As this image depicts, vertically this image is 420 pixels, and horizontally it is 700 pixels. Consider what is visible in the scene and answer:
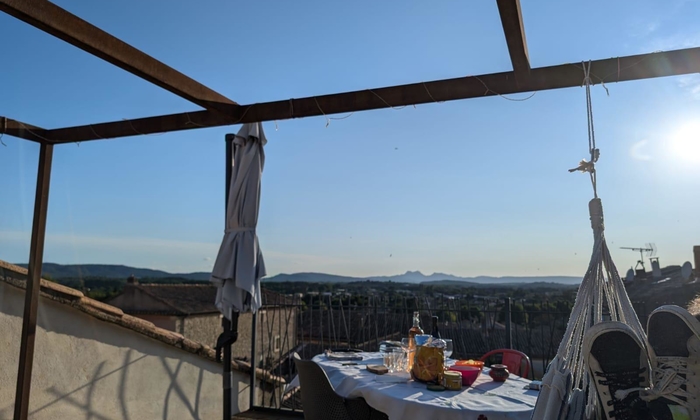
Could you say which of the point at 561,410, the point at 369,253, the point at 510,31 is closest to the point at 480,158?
the point at 510,31

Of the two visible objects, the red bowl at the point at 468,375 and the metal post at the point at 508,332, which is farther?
the metal post at the point at 508,332

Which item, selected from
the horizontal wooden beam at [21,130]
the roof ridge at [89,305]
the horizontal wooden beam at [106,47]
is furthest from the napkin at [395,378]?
the horizontal wooden beam at [21,130]

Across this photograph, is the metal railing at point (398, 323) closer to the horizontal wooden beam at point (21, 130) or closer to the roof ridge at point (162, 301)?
the horizontal wooden beam at point (21, 130)

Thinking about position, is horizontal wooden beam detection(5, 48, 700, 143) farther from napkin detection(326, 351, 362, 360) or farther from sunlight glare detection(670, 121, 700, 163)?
napkin detection(326, 351, 362, 360)

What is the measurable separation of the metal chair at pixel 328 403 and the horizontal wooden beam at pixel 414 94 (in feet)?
5.10

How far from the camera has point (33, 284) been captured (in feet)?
10.9

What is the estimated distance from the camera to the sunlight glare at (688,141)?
127 inches

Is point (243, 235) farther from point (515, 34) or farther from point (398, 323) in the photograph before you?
point (398, 323)

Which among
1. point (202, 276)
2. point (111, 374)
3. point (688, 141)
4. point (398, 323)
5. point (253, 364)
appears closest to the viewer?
point (688, 141)

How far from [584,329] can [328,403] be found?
133 centimetres

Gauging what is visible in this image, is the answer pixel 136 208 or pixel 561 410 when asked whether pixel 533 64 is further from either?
pixel 136 208

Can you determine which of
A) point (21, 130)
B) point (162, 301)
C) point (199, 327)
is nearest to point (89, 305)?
point (21, 130)

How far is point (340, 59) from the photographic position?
12.6 ft

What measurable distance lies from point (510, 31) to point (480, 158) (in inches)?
221
